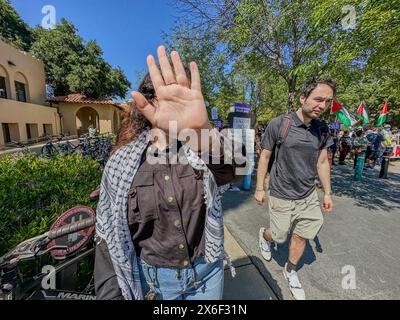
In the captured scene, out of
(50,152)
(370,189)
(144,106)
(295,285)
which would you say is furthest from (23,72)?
(370,189)

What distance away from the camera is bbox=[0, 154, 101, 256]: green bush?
66.6 inches

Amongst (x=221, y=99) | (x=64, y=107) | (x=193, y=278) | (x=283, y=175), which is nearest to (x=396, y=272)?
(x=283, y=175)

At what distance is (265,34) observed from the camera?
5375 mm

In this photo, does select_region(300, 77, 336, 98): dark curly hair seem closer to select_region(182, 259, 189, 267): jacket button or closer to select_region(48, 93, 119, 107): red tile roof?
select_region(182, 259, 189, 267): jacket button

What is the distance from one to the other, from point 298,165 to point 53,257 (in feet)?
7.34

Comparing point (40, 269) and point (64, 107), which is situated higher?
point (64, 107)

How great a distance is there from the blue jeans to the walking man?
1233mm

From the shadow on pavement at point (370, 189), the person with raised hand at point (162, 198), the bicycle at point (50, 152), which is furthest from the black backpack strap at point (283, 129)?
the bicycle at point (50, 152)

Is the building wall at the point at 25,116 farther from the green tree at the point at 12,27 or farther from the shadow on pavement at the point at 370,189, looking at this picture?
the shadow on pavement at the point at 370,189

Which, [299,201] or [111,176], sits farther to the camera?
[299,201]

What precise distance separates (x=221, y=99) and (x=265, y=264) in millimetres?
15939
